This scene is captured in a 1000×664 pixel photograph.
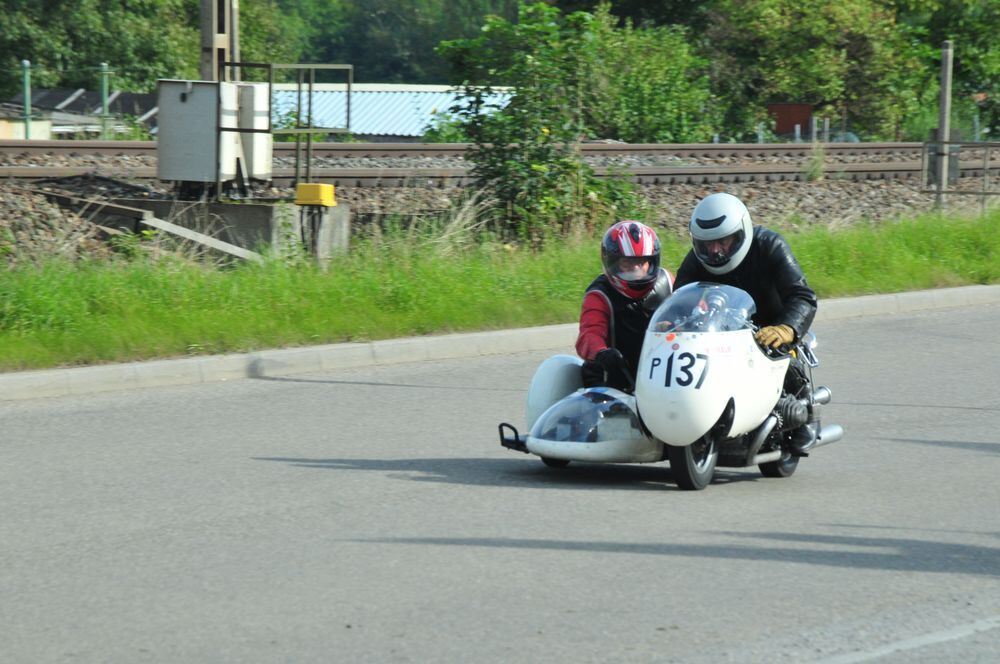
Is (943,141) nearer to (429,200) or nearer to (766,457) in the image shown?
(429,200)

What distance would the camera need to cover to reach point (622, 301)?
7.38m

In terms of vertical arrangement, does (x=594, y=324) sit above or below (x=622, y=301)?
below

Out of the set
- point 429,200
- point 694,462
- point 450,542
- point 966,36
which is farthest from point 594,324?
point 966,36

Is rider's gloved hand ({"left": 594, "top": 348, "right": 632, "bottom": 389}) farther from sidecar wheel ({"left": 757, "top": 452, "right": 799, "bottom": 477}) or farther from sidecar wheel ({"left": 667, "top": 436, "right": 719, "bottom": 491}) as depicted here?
sidecar wheel ({"left": 757, "top": 452, "right": 799, "bottom": 477})

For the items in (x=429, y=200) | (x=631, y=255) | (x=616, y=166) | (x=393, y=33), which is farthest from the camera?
(x=393, y=33)

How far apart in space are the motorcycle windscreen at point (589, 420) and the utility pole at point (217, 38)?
35.4ft

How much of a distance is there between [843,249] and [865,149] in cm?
1188

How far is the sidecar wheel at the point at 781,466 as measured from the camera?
743cm

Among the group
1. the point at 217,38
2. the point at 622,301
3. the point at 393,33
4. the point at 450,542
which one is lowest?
the point at 450,542

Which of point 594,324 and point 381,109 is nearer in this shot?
point 594,324

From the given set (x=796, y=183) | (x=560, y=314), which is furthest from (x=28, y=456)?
(x=796, y=183)

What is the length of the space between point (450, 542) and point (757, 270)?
222 centimetres

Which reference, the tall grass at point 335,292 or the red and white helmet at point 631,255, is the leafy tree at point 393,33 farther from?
the red and white helmet at point 631,255

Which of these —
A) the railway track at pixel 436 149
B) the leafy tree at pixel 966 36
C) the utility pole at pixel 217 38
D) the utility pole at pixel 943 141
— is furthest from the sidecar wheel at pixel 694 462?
the leafy tree at pixel 966 36
